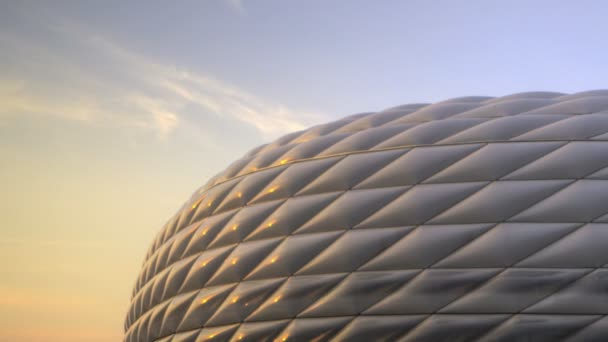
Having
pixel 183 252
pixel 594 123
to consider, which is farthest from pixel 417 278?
pixel 183 252

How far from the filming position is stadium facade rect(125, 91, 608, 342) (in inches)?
521

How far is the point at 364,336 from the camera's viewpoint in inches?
548

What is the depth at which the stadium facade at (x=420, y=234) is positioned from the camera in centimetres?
1323

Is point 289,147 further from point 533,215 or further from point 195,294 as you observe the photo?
point 533,215

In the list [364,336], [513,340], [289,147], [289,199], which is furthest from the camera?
[289,147]

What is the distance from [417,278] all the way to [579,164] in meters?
4.47

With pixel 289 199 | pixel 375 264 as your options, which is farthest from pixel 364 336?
pixel 289 199

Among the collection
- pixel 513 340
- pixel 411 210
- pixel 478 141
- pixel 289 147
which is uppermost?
pixel 289 147

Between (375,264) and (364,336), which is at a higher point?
(375,264)

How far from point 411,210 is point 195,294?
21.2ft

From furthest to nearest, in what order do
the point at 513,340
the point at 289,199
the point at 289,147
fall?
the point at 289,147, the point at 289,199, the point at 513,340

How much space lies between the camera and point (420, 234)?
14.2 meters

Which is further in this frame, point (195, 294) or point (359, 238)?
point (195, 294)

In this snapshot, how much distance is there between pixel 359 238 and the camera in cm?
1470
